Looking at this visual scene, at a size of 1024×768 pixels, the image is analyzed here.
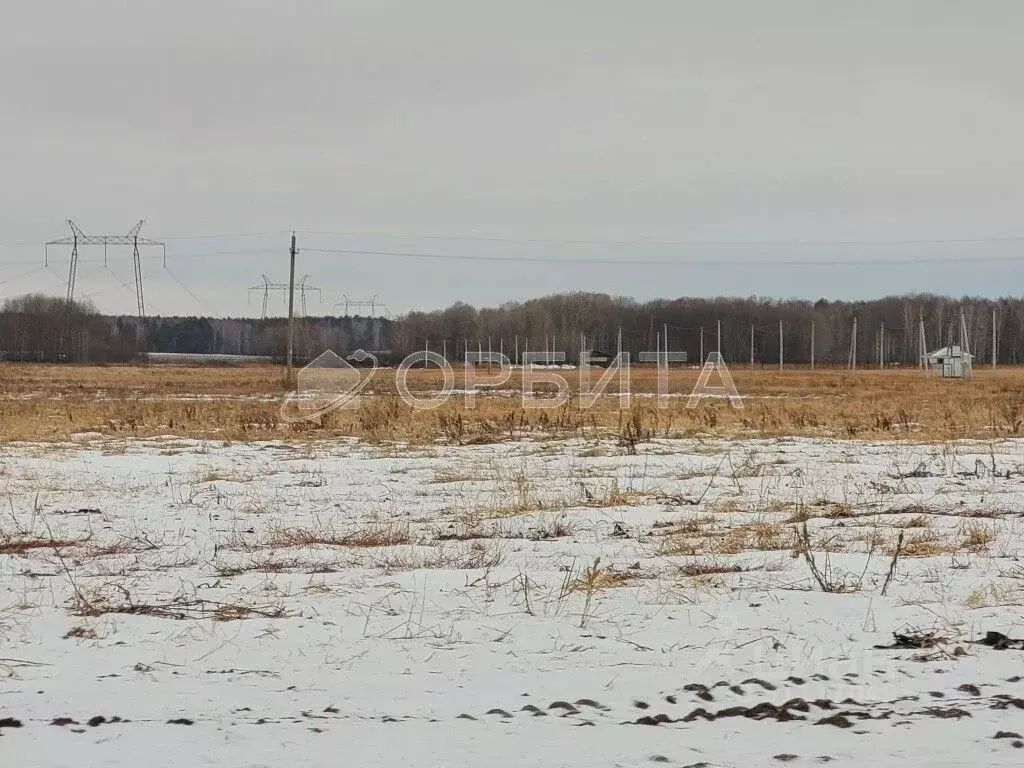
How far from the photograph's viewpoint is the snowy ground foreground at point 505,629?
12.8 ft

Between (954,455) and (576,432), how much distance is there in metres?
7.39

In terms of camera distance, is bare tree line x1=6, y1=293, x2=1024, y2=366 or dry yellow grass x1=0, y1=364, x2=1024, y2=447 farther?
bare tree line x1=6, y1=293, x2=1024, y2=366

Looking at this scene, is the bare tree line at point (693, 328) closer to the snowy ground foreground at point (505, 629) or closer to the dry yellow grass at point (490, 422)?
the dry yellow grass at point (490, 422)

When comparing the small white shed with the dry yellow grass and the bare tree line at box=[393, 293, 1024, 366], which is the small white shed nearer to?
the dry yellow grass

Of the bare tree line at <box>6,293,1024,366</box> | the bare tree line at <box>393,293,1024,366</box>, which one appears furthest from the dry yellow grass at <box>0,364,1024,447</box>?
the bare tree line at <box>393,293,1024,366</box>

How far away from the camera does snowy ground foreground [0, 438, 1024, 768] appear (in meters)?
3.89

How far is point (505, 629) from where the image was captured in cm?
543

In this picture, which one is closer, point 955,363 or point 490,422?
point 490,422

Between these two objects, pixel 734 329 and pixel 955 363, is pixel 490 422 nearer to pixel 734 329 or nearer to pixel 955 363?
pixel 955 363

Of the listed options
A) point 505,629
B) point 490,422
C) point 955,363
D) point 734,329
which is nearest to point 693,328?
point 734,329

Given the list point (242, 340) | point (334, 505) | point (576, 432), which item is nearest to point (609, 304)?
point (242, 340)

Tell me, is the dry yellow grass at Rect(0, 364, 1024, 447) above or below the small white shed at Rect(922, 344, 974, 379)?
below

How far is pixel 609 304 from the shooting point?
15125 cm

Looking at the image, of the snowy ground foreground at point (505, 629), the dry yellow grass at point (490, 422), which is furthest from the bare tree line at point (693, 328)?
the snowy ground foreground at point (505, 629)
